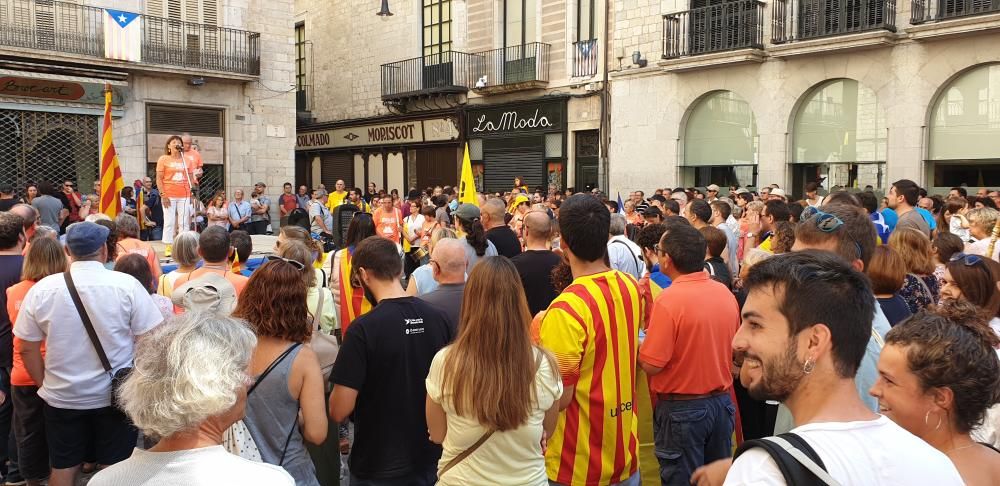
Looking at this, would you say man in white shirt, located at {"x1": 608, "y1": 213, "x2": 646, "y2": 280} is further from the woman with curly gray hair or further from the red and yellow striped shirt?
the woman with curly gray hair

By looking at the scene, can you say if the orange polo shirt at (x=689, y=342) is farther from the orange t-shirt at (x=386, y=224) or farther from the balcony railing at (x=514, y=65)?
the balcony railing at (x=514, y=65)

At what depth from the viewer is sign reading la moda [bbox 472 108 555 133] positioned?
2212cm

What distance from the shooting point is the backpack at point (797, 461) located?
1.46 meters

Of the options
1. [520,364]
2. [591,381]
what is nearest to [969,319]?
[591,381]

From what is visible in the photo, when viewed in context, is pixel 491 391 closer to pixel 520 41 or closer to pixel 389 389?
pixel 389 389

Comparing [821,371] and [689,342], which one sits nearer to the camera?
[821,371]

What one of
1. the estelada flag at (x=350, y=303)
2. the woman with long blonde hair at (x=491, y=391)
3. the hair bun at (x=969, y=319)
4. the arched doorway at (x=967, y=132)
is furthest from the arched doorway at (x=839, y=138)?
the woman with long blonde hair at (x=491, y=391)

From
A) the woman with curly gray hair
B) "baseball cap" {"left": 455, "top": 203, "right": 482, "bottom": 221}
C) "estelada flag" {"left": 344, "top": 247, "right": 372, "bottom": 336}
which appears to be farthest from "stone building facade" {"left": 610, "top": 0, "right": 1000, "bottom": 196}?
the woman with curly gray hair

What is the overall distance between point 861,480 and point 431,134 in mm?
24278

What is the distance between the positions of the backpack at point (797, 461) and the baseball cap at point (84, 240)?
3940 millimetres

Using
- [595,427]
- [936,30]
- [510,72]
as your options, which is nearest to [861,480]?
[595,427]

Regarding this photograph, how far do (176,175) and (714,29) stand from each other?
483 inches

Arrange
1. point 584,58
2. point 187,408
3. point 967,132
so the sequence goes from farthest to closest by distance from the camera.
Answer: point 584,58, point 967,132, point 187,408

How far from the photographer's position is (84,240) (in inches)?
166
